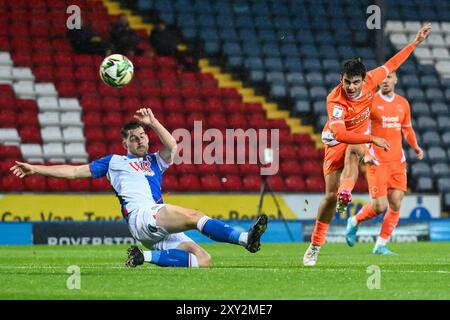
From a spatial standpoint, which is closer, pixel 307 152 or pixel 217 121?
pixel 217 121

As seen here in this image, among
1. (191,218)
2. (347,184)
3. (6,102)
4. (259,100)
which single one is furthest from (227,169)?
(191,218)

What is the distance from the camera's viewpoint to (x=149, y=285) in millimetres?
7422

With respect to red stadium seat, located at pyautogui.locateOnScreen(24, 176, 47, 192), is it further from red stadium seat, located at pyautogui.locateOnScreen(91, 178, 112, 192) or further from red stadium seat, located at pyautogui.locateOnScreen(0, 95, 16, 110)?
red stadium seat, located at pyautogui.locateOnScreen(0, 95, 16, 110)

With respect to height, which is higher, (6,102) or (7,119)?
(6,102)

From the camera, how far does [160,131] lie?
875cm

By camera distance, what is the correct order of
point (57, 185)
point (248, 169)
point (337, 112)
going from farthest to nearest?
point (248, 169) < point (57, 185) < point (337, 112)

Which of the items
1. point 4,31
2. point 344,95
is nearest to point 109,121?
point 4,31

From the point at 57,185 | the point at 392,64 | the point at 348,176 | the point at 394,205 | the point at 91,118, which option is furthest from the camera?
the point at 91,118

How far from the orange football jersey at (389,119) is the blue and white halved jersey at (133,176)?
4524mm

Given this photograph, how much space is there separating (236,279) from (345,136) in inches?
85.3

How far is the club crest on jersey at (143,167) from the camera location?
9141mm

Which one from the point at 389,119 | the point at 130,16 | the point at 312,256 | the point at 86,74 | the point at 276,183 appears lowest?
the point at 312,256

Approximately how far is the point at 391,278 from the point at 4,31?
13.4 m

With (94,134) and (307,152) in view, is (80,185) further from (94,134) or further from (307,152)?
(307,152)
